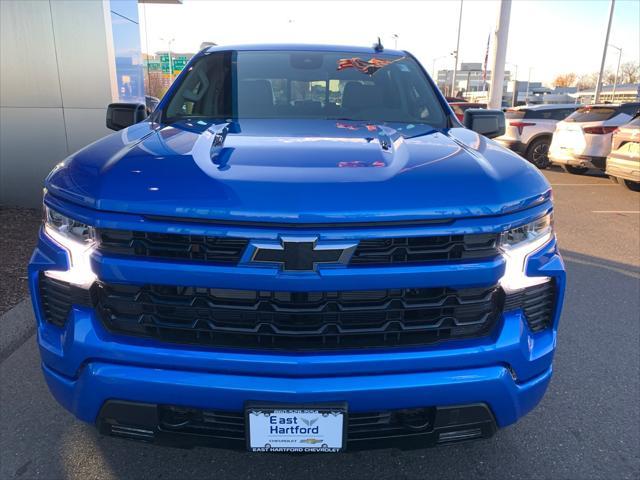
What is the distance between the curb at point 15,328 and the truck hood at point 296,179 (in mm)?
1902

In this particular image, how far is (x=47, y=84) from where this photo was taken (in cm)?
663

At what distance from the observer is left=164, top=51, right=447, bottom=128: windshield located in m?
2.99

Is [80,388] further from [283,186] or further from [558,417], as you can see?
[558,417]

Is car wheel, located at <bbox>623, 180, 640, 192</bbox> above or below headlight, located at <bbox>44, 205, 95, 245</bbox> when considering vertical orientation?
below

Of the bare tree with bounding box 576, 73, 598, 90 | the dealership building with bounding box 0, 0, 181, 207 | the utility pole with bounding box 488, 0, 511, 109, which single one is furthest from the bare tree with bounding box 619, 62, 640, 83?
the dealership building with bounding box 0, 0, 181, 207

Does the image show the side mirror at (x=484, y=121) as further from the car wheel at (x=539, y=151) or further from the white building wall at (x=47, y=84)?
the car wheel at (x=539, y=151)

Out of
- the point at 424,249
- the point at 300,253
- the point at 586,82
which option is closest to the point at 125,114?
the point at 300,253

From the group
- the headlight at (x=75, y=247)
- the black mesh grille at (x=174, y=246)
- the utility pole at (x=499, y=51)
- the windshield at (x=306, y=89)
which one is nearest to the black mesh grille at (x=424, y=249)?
the black mesh grille at (x=174, y=246)

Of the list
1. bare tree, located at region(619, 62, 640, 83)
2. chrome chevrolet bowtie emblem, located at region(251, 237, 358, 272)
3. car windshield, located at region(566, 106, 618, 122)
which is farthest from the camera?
bare tree, located at region(619, 62, 640, 83)

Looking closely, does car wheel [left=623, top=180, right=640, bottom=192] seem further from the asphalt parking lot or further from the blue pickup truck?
the blue pickup truck

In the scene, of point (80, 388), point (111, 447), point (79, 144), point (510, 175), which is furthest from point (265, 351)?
point (79, 144)

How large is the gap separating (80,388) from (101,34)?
602cm

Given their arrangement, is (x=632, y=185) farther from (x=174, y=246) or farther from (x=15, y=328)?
(x=174, y=246)

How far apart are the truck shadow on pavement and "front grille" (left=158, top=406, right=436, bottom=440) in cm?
64
